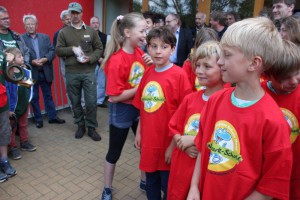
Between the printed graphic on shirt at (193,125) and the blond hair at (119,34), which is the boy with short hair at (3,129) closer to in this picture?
the blond hair at (119,34)

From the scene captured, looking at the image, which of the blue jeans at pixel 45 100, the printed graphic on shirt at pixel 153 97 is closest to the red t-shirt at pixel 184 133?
the printed graphic on shirt at pixel 153 97

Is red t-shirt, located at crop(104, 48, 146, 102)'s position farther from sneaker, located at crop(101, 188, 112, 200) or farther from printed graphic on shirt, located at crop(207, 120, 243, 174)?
printed graphic on shirt, located at crop(207, 120, 243, 174)

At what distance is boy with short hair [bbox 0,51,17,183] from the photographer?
10.2 feet

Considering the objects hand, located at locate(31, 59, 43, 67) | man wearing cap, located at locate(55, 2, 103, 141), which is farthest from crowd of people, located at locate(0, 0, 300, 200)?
hand, located at locate(31, 59, 43, 67)

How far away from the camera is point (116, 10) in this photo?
25.9 ft

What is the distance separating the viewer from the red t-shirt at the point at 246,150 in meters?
1.21

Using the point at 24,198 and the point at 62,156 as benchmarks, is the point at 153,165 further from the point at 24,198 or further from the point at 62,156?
the point at 62,156

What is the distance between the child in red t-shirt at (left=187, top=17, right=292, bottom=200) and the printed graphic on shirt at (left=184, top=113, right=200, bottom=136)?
37 centimetres

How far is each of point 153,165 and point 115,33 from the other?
4.21 feet

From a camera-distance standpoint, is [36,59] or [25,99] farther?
[36,59]

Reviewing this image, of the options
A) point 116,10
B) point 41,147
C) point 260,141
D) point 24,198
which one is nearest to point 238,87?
point 260,141

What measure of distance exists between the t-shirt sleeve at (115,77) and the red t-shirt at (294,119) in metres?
1.30

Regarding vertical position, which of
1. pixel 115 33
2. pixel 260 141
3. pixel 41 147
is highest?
pixel 115 33

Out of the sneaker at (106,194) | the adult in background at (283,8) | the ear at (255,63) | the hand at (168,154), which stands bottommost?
the sneaker at (106,194)
